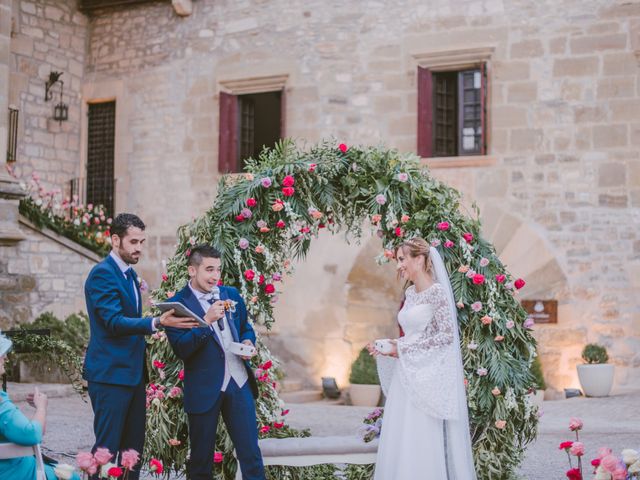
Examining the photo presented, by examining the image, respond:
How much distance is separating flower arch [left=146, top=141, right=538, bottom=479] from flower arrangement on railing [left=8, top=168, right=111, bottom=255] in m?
6.52

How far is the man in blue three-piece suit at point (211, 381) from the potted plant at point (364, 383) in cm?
699

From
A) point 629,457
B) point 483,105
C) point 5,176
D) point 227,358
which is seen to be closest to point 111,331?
point 227,358

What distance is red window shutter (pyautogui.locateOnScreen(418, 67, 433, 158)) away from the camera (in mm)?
12602

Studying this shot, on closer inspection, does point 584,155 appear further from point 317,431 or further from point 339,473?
point 339,473

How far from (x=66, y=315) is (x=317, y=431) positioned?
4.87m

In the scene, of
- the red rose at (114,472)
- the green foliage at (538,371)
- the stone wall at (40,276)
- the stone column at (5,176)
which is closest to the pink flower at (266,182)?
the red rose at (114,472)

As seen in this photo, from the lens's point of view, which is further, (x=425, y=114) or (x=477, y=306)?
(x=425, y=114)

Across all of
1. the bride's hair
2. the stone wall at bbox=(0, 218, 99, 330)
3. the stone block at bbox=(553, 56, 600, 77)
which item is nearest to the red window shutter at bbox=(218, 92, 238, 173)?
the stone wall at bbox=(0, 218, 99, 330)

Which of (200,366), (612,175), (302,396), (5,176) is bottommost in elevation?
(302,396)

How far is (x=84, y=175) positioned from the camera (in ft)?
49.1

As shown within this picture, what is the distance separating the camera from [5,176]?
11.3 metres

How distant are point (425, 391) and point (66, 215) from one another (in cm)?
1008

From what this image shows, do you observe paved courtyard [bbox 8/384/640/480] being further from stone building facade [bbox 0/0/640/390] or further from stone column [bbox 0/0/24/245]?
stone column [bbox 0/0/24/245]

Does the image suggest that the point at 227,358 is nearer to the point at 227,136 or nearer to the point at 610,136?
the point at 610,136
